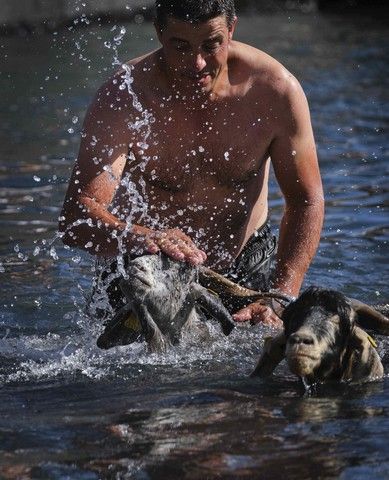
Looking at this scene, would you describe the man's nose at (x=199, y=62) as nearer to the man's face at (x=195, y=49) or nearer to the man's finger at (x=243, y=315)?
the man's face at (x=195, y=49)

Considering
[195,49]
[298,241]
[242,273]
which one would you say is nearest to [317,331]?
[298,241]

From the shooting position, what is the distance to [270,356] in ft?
18.0

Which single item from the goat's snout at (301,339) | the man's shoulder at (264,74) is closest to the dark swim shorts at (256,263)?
the man's shoulder at (264,74)

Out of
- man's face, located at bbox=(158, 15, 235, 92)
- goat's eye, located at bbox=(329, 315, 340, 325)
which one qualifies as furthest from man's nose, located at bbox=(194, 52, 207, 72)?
goat's eye, located at bbox=(329, 315, 340, 325)

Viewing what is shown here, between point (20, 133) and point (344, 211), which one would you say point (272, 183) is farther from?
point (20, 133)

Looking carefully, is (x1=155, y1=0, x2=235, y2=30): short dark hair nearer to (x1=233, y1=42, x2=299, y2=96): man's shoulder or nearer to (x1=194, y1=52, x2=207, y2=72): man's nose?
(x1=194, y1=52, x2=207, y2=72): man's nose

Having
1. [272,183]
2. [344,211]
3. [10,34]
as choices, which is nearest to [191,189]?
[344,211]

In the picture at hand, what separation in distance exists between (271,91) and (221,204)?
2.10ft

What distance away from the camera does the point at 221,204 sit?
6.71m

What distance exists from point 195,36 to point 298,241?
124 cm

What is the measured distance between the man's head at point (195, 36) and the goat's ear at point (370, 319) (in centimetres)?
148

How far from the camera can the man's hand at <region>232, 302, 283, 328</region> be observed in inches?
239

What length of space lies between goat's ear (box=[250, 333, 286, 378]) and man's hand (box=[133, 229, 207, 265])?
0.46 metres

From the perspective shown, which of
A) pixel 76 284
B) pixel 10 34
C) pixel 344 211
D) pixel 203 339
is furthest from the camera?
pixel 10 34
